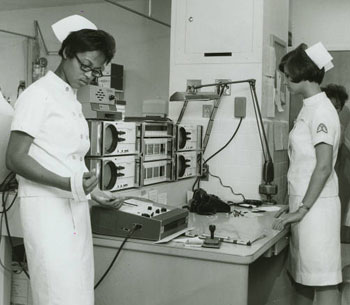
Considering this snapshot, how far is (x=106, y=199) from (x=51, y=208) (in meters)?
0.38

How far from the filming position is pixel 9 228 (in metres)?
2.01

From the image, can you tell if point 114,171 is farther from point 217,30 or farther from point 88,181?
point 217,30

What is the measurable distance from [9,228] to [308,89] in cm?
148

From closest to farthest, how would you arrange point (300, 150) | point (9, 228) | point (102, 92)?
point (9, 228) → point (102, 92) → point (300, 150)

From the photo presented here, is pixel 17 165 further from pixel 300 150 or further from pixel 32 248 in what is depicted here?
pixel 300 150

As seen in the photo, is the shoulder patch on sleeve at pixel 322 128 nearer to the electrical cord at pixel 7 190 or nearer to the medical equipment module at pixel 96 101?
the medical equipment module at pixel 96 101

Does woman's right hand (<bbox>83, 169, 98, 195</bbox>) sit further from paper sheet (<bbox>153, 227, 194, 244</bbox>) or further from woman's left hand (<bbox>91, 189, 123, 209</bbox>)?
paper sheet (<bbox>153, 227, 194, 244</bbox>)

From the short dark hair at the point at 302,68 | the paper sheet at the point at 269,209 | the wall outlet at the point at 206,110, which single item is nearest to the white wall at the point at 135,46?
the wall outlet at the point at 206,110

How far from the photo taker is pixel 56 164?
5.35 feet

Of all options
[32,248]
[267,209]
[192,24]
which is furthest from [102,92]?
[192,24]

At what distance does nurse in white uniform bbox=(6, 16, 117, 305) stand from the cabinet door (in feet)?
6.50

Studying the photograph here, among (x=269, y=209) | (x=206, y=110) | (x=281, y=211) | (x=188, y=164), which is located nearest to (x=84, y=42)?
(x=281, y=211)

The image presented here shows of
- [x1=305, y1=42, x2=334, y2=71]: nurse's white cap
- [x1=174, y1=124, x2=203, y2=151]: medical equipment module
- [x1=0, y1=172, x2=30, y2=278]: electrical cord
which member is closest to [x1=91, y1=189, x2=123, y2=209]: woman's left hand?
[x1=0, y1=172, x2=30, y2=278]: electrical cord

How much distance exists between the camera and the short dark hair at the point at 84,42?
1.65 m
